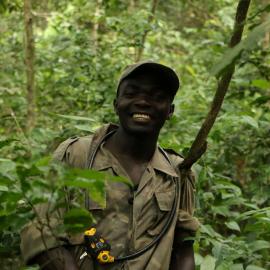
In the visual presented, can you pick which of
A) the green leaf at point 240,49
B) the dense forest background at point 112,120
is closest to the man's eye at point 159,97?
the dense forest background at point 112,120

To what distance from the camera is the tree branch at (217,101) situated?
206 centimetres

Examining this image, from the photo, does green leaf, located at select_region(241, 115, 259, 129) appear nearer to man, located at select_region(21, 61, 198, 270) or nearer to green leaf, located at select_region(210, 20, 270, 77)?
man, located at select_region(21, 61, 198, 270)

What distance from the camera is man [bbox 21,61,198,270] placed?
2.50 meters

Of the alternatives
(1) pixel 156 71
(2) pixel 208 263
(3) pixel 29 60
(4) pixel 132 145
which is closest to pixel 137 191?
(4) pixel 132 145

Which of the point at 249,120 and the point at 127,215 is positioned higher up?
the point at 249,120

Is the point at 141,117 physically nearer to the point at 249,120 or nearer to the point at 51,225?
the point at 51,225

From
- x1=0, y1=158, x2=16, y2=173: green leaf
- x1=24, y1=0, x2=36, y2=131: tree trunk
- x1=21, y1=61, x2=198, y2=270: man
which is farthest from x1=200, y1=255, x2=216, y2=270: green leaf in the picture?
x1=24, y1=0, x2=36, y2=131: tree trunk

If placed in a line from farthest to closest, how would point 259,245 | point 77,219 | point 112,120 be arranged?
1. point 112,120
2. point 259,245
3. point 77,219

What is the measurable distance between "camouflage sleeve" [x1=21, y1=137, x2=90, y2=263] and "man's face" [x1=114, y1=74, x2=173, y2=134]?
0.75 ft

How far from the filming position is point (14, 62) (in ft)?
21.7

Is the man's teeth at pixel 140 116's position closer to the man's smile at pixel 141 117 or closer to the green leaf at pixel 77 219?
the man's smile at pixel 141 117

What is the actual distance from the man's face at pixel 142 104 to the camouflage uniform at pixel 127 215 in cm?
19

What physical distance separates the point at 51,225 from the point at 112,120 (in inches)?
98.6

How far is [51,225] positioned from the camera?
2.38 meters
